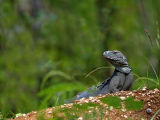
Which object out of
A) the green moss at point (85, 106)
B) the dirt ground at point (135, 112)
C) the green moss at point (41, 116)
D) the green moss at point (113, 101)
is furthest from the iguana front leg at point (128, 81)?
the green moss at point (41, 116)

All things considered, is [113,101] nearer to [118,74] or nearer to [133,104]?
[133,104]

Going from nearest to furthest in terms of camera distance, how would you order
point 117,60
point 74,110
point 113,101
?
1. point 74,110
2. point 113,101
3. point 117,60

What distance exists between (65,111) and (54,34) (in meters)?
13.1

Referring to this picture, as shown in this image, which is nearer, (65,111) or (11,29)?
(65,111)

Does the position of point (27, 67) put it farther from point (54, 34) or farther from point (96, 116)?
point (96, 116)

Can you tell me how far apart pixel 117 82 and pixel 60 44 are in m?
12.7

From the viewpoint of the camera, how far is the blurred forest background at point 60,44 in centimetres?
1192

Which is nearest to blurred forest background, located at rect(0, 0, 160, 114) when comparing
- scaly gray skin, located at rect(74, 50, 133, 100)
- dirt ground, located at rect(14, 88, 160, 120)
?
scaly gray skin, located at rect(74, 50, 133, 100)

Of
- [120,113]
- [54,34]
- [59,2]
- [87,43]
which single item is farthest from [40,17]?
[120,113]

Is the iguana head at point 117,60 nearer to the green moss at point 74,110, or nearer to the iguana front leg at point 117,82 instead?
the iguana front leg at point 117,82

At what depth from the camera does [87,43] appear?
14055 mm

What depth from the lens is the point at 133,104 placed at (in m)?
4.91

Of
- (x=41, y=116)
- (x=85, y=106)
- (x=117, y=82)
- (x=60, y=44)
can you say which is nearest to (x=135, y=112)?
(x=85, y=106)

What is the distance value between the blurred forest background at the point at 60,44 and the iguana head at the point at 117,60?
4.03 m
